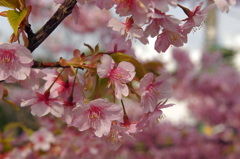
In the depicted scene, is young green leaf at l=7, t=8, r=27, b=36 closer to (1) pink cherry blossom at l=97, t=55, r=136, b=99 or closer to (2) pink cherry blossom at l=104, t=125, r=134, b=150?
(1) pink cherry blossom at l=97, t=55, r=136, b=99

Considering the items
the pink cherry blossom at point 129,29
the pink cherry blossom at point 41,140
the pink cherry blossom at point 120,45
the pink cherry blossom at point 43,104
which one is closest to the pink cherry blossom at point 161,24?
the pink cherry blossom at point 129,29

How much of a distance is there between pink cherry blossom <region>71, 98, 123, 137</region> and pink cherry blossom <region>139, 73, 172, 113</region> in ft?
0.17

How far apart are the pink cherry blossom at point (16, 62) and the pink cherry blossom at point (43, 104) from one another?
0.34 feet

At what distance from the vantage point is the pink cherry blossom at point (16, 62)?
589 millimetres

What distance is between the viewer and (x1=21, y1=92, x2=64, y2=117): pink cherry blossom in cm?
68

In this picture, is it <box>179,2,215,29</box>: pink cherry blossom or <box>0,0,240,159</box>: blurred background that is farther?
<box>0,0,240,159</box>: blurred background

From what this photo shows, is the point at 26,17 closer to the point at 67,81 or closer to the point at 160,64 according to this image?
the point at 67,81

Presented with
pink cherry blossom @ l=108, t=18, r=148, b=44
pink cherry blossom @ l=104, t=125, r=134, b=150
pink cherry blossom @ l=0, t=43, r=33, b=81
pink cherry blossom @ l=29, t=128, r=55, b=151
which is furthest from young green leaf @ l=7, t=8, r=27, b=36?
pink cherry blossom @ l=29, t=128, r=55, b=151

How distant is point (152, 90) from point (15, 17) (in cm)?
29

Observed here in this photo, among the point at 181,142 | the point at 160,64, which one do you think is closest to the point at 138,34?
the point at 160,64

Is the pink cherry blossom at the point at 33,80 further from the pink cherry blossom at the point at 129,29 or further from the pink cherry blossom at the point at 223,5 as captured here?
the pink cherry blossom at the point at 223,5

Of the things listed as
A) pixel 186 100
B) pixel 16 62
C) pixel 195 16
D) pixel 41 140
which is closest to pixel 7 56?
pixel 16 62

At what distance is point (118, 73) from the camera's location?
0.63 meters

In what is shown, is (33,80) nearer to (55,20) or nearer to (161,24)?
(55,20)
